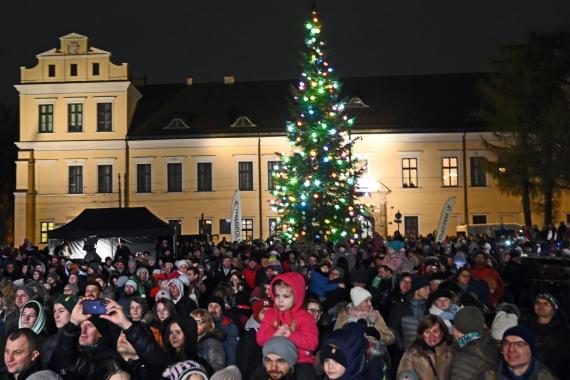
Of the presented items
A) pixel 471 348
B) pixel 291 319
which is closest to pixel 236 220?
pixel 291 319

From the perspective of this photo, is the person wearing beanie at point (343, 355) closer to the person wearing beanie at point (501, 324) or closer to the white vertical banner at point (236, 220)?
the person wearing beanie at point (501, 324)

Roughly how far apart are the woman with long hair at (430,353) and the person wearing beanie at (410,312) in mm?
1712

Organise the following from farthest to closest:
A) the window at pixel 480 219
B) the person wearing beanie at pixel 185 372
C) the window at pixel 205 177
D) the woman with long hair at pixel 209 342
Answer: the window at pixel 205 177, the window at pixel 480 219, the woman with long hair at pixel 209 342, the person wearing beanie at pixel 185 372

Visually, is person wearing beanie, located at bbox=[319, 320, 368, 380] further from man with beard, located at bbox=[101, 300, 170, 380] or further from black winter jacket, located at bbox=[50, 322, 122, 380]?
black winter jacket, located at bbox=[50, 322, 122, 380]

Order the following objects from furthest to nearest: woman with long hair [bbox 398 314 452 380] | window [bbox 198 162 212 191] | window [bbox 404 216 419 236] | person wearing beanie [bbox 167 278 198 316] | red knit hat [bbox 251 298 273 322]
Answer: window [bbox 198 162 212 191] < window [bbox 404 216 419 236] < person wearing beanie [bbox 167 278 198 316] < red knit hat [bbox 251 298 273 322] < woman with long hair [bbox 398 314 452 380]

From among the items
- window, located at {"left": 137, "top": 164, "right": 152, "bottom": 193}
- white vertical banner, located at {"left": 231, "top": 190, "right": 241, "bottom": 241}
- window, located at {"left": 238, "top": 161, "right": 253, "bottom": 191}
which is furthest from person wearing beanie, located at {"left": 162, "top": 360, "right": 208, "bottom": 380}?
window, located at {"left": 137, "top": 164, "right": 152, "bottom": 193}

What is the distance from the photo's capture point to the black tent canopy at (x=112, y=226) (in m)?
26.9

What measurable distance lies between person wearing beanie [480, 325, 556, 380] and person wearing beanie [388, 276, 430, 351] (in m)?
2.86

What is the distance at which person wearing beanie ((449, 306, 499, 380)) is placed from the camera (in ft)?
22.0

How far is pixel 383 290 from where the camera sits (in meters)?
12.3

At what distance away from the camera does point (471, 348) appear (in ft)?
22.6

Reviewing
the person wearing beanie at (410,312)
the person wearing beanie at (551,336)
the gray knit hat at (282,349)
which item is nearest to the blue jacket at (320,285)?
the person wearing beanie at (410,312)

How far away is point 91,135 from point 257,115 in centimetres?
1025

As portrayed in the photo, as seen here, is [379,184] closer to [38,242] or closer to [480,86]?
[480,86]
